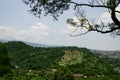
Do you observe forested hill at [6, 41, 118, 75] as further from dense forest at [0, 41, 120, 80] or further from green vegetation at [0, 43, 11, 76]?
green vegetation at [0, 43, 11, 76]

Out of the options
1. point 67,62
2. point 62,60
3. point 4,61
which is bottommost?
point 67,62

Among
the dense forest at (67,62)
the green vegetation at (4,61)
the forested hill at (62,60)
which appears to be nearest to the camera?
the green vegetation at (4,61)

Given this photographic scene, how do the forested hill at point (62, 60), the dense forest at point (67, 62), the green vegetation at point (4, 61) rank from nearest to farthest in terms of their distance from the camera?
the green vegetation at point (4, 61) → the dense forest at point (67, 62) → the forested hill at point (62, 60)

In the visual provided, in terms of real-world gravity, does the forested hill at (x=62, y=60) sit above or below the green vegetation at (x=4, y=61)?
below

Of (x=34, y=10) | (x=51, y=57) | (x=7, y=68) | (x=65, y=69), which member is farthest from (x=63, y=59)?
(x=34, y=10)

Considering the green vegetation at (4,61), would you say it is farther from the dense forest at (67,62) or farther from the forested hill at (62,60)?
the forested hill at (62,60)

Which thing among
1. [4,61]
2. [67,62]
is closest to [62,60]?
[67,62]

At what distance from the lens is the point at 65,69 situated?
23156 mm

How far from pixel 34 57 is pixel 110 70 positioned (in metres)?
18.0

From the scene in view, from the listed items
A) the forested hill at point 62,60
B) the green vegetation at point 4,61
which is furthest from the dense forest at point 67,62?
the green vegetation at point 4,61

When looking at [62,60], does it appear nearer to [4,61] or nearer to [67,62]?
[67,62]

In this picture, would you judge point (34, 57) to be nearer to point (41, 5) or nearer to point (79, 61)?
point (79, 61)

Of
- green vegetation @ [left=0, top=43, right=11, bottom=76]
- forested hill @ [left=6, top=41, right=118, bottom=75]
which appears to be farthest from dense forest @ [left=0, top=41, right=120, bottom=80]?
green vegetation @ [left=0, top=43, right=11, bottom=76]

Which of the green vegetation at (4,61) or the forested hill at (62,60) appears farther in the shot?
the forested hill at (62,60)
